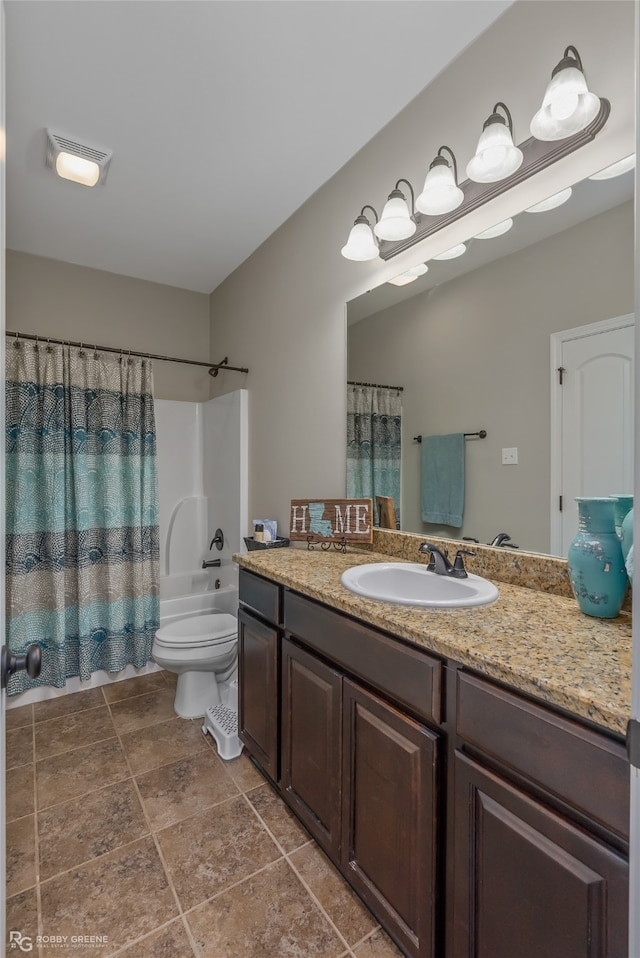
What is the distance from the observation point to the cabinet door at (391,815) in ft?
3.26

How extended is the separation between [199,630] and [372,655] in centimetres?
157

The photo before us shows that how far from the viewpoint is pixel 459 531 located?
5.12ft

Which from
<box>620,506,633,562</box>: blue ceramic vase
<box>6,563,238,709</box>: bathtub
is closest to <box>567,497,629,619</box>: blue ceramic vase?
<box>620,506,633,562</box>: blue ceramic vase

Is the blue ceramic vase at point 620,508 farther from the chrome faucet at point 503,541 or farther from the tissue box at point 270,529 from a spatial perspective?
the tissue box at point 270,529

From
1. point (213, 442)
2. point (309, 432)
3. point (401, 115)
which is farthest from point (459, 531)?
point (213, 442)

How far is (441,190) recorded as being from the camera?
142 cm

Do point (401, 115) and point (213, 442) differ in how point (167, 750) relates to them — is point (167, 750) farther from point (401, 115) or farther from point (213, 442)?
point (401, 115)

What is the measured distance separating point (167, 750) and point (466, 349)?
215cm

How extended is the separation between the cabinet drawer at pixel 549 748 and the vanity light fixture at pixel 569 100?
1.36 metres

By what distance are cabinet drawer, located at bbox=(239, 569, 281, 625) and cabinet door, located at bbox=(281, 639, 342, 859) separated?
121 mm

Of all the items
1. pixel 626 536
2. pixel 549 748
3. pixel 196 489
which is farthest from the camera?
pixel 196 489

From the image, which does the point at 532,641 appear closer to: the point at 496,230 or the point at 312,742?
the point at 312,742

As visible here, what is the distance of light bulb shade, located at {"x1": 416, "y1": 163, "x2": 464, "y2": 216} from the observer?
55.7 inches

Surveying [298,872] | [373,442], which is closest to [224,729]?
[298,872]
